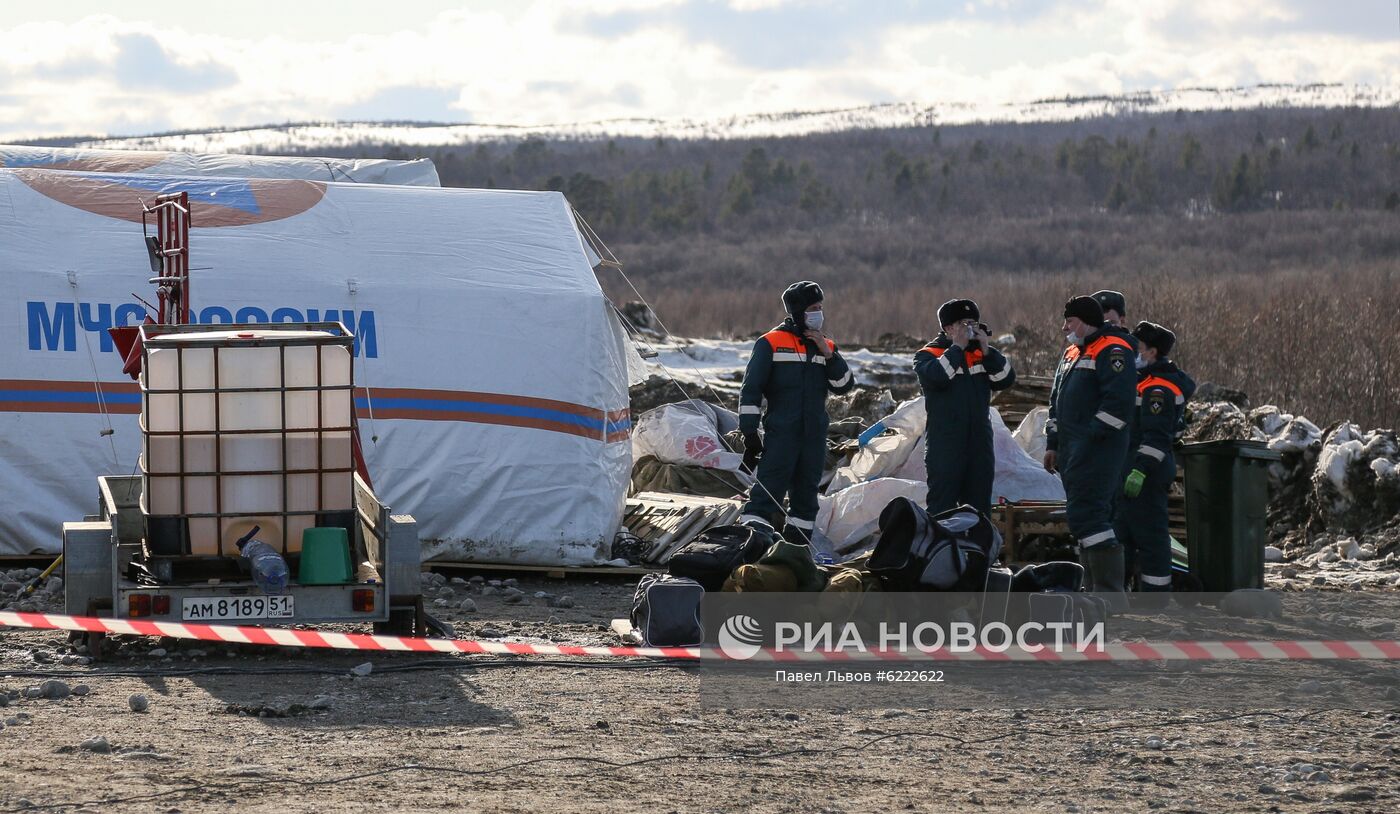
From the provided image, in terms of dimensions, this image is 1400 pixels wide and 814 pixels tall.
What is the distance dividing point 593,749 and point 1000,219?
73251 millimetres

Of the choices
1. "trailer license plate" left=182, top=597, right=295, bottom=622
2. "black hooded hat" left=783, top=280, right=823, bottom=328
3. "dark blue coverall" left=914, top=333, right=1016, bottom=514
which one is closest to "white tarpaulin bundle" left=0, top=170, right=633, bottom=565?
"black hooded hat" left=783, top=280, right=823, bottom=328

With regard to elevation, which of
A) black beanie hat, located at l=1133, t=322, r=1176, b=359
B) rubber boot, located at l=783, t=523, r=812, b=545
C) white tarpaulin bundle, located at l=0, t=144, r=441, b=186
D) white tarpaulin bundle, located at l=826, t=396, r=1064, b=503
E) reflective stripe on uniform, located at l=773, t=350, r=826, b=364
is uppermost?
white tarpaulin bundle, located at l=0, t=144, r=441, b=186

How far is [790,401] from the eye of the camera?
966 cm

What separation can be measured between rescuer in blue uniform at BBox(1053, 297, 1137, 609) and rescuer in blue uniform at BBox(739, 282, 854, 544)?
1.51 m

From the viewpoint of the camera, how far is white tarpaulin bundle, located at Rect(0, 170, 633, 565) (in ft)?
34.7

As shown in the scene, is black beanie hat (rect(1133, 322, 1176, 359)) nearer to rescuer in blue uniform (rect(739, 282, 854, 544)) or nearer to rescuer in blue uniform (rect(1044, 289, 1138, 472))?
rescuer in blue uniform (rect(1044, 289, 1138, 472))

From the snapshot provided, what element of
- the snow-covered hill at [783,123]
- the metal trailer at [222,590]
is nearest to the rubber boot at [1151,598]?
the metal trailer at [222,590]

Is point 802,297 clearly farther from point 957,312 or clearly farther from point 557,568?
point 557,568

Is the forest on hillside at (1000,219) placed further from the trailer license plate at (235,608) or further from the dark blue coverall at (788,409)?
the trailer license plate at (235,608)

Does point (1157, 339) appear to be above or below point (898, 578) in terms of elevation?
above

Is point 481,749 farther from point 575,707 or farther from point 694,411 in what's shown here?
point 694,411

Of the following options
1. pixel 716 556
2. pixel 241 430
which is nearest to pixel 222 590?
pixel 241 430

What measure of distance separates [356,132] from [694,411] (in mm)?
106659

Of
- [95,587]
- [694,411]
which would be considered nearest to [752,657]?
[95,587]
